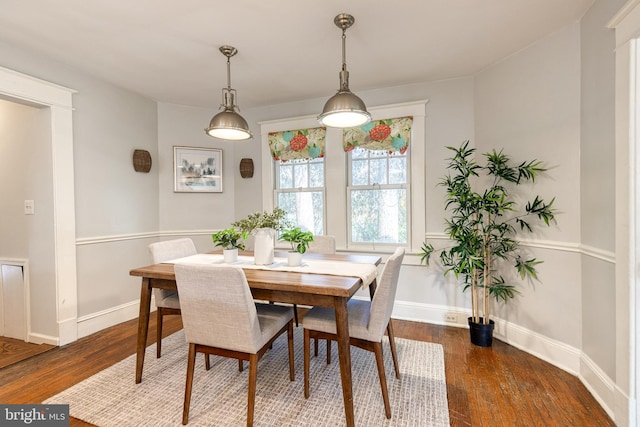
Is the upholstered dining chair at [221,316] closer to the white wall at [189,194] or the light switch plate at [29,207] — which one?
the light switch plate at [29,207]

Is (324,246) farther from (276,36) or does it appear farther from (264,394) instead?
(276,36)

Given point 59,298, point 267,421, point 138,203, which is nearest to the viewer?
point 267,421

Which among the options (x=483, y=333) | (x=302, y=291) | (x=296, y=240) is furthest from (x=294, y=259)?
(x=483, y=333)

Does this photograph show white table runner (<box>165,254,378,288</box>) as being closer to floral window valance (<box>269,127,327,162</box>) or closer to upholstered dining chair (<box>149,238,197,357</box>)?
upholstered dining chair (<box>149,238,197,357</box>)

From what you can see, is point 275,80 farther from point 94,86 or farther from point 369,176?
point 94,86

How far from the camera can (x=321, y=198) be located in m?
3.60

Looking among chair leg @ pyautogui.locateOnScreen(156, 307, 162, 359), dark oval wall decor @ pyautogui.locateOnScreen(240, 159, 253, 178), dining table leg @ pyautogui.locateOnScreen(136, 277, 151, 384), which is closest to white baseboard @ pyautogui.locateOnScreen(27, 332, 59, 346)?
chair leg @ pyautogui.locateOnScreen(156, 307, 162, 359)

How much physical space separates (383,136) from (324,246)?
1367mm

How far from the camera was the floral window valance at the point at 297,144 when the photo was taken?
3.50m

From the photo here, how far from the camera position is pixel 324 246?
280cm

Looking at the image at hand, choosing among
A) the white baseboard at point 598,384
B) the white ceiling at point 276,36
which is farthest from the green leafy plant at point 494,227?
the white ceiling at point 276,36

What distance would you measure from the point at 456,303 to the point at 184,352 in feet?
8.39

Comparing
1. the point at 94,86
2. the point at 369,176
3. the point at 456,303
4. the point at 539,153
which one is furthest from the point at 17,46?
the point at 456,303

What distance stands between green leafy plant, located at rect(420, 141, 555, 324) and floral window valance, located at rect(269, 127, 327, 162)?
1.52 m
